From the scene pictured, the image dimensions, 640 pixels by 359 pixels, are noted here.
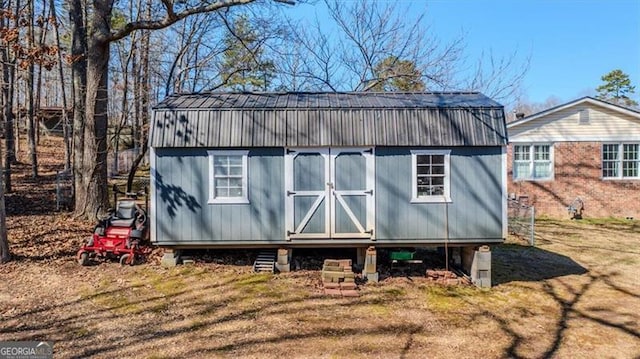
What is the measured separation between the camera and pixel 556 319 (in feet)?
20.3

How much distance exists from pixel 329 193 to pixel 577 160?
12685mm

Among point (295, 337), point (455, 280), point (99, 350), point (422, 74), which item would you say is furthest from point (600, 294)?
point (422, 74)

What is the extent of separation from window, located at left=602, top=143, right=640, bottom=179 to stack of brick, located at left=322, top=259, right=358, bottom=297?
534 inches

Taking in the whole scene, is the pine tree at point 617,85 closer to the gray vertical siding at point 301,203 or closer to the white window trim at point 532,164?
the white window trim at point 532,164

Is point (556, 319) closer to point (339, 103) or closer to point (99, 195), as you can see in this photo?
point (339, 103)

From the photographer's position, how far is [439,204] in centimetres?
761

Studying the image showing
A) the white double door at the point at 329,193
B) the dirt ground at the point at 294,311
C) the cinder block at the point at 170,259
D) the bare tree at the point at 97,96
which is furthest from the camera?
the bare tree at the point at 97,96

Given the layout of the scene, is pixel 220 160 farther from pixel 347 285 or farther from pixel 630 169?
pixel 630 169

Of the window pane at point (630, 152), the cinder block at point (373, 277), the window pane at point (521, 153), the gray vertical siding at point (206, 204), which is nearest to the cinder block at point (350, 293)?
the cinder block at point (373, 277)

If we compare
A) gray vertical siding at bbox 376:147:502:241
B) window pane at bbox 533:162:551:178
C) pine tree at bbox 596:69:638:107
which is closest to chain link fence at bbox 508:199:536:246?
window pane at bbox 533:162:551:178

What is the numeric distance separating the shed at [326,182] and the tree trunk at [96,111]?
3096 mm

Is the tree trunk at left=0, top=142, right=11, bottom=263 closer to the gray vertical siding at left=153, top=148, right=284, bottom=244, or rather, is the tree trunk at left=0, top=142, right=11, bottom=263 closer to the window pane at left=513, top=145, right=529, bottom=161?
the gray vertical siding at left=153, top=148, right=284, bottom=244

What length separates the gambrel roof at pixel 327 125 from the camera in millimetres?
7523

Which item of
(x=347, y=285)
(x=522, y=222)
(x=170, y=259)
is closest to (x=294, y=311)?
(x=347, y=285)
